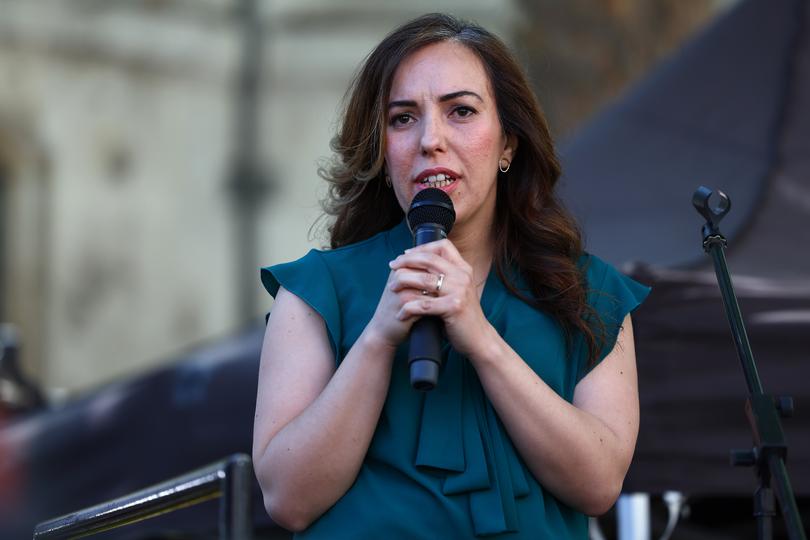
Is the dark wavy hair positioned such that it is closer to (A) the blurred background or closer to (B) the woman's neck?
(B) the woman's neck

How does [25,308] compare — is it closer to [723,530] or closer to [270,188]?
[270,188]

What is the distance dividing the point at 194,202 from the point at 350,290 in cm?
1055

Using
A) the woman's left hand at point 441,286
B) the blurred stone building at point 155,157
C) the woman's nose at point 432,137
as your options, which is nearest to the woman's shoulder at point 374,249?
the woman's nose at point 432,137

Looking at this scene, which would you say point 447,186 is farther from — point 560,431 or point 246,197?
point 246,197

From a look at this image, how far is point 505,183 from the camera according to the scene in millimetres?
2609

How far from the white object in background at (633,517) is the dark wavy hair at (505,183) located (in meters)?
1.47

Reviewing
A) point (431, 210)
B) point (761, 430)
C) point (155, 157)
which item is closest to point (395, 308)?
point (431, 210)

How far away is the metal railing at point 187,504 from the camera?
188cm

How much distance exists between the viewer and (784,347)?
354cm

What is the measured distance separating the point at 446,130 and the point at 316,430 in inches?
22.3

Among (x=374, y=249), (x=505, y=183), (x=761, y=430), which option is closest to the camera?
(x=761, y=430)

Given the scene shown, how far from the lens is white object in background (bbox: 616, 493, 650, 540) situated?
382 centimetres

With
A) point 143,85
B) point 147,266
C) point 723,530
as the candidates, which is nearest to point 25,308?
point 147,266

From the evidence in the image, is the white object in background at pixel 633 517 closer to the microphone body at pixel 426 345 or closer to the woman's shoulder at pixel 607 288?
the woman's shoulder at pixel 607 288
